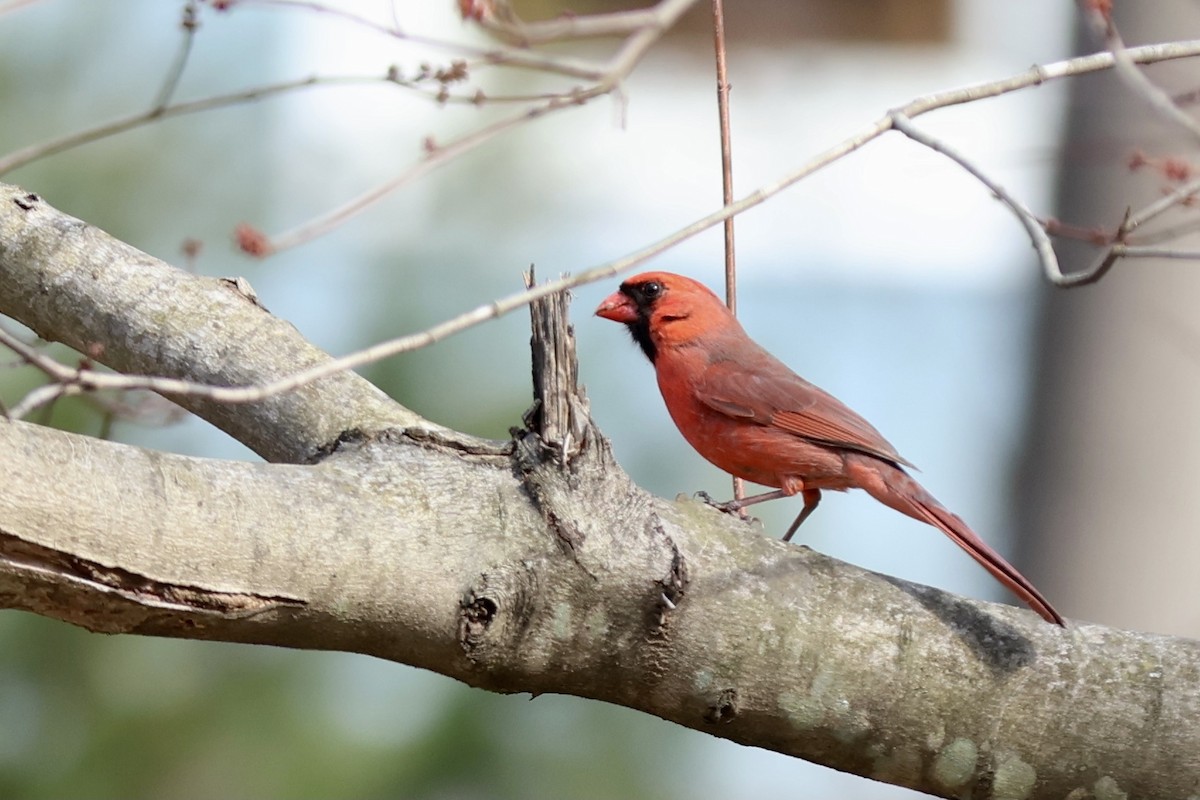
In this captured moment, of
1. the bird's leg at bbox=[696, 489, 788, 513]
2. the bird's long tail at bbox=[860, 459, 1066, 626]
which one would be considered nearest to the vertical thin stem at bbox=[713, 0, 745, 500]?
the bird's leg at bbox=[696, 489, 788, 513]

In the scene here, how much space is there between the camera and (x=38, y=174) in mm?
4332

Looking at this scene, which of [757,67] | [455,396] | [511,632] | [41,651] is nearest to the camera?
[511,632]

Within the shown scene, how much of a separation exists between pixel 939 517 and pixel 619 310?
47.2 inches

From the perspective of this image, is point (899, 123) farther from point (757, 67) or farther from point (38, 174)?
point (757, 67)

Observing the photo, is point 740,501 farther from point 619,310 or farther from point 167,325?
point 167,325

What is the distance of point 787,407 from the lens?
3271mm

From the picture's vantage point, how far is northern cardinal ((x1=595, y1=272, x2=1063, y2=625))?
3.12 metres

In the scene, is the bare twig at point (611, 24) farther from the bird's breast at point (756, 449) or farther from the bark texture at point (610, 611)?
the bird's breast at point (756, 449)

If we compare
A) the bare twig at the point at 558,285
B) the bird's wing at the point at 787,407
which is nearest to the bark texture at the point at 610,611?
the bare twig at the point at 558,285

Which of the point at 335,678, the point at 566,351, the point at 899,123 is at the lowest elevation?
the point at 335,678

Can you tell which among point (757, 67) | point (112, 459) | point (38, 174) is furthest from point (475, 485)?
point (757, 67)

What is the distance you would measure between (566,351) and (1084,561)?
3633mm

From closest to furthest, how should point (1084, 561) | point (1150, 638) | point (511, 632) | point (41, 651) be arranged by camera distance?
1. point (511, 632)
2. point (1150, 638)
3. point (41, 651)
4. point (1084, 561)

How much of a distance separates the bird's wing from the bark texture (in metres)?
1.17
